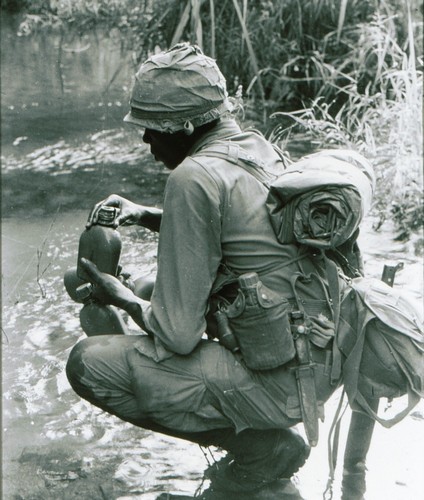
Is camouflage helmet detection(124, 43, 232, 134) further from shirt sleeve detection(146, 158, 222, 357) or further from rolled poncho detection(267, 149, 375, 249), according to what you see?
rolled poncho detection(267, 149, 375, 249)

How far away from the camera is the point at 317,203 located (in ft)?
9.70

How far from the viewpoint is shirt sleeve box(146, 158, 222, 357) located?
2.98 meters

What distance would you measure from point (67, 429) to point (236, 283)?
Answer: 1.26 meters

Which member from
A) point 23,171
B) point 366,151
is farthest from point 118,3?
point 366,151

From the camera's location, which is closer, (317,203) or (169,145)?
(317,203)

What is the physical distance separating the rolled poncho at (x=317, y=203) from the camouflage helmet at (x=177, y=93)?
0.41 m

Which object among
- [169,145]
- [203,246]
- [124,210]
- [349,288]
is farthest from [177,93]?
[349,288]

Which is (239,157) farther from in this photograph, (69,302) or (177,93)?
(69,302)

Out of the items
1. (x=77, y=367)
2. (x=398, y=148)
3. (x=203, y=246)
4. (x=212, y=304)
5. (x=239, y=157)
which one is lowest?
(x=398, y=148)

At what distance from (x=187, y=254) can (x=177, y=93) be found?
61 cm

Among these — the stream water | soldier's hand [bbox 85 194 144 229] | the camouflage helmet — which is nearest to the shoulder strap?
the camouflage helmet

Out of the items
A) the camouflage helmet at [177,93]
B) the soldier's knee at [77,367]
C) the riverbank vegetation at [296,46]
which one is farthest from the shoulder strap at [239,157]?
the riverbank vegetation at [296,46]

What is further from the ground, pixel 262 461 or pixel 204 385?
pixel 204 385

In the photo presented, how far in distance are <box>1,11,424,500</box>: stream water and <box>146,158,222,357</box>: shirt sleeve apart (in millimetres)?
827
